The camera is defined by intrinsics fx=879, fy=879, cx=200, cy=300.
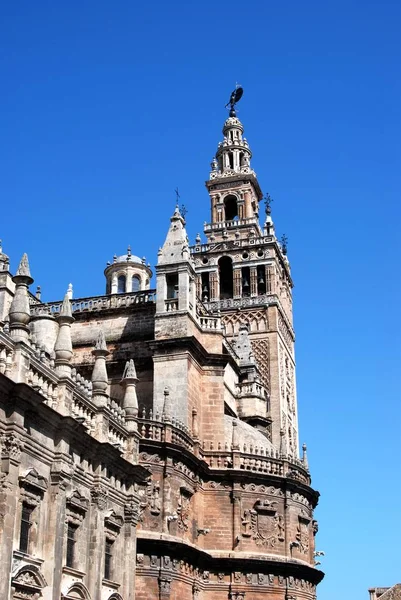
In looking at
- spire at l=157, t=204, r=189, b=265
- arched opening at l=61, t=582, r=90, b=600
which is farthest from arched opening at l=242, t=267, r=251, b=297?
arched opening at l=61, t=582, r=90, b=600

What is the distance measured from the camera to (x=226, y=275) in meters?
71.9

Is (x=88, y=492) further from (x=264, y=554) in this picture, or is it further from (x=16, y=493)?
(x=264, y=554)

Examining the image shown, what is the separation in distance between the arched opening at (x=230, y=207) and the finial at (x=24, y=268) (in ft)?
182

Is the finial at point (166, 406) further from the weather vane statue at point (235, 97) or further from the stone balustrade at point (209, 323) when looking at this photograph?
the weather vane statue at point (235, 97)

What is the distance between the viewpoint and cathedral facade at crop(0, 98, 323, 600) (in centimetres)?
2075

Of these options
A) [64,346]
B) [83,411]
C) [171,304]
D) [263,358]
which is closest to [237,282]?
[263,358]

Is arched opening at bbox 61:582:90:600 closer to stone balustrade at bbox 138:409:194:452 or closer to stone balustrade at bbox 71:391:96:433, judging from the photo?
stone balustrade at bbox 71:391:96:433

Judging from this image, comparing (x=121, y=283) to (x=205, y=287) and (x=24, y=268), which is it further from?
(x=24, y=268)

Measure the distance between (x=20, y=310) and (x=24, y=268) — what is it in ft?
4.26

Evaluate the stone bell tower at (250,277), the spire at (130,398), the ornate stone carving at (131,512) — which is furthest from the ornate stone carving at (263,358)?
the ornate stone carving at (131,512)

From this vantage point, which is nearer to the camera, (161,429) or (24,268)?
(24,268)

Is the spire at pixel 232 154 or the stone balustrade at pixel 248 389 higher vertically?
the spire at pixel 232 154

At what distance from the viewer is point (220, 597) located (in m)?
37.6

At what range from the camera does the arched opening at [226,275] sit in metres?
71.1
